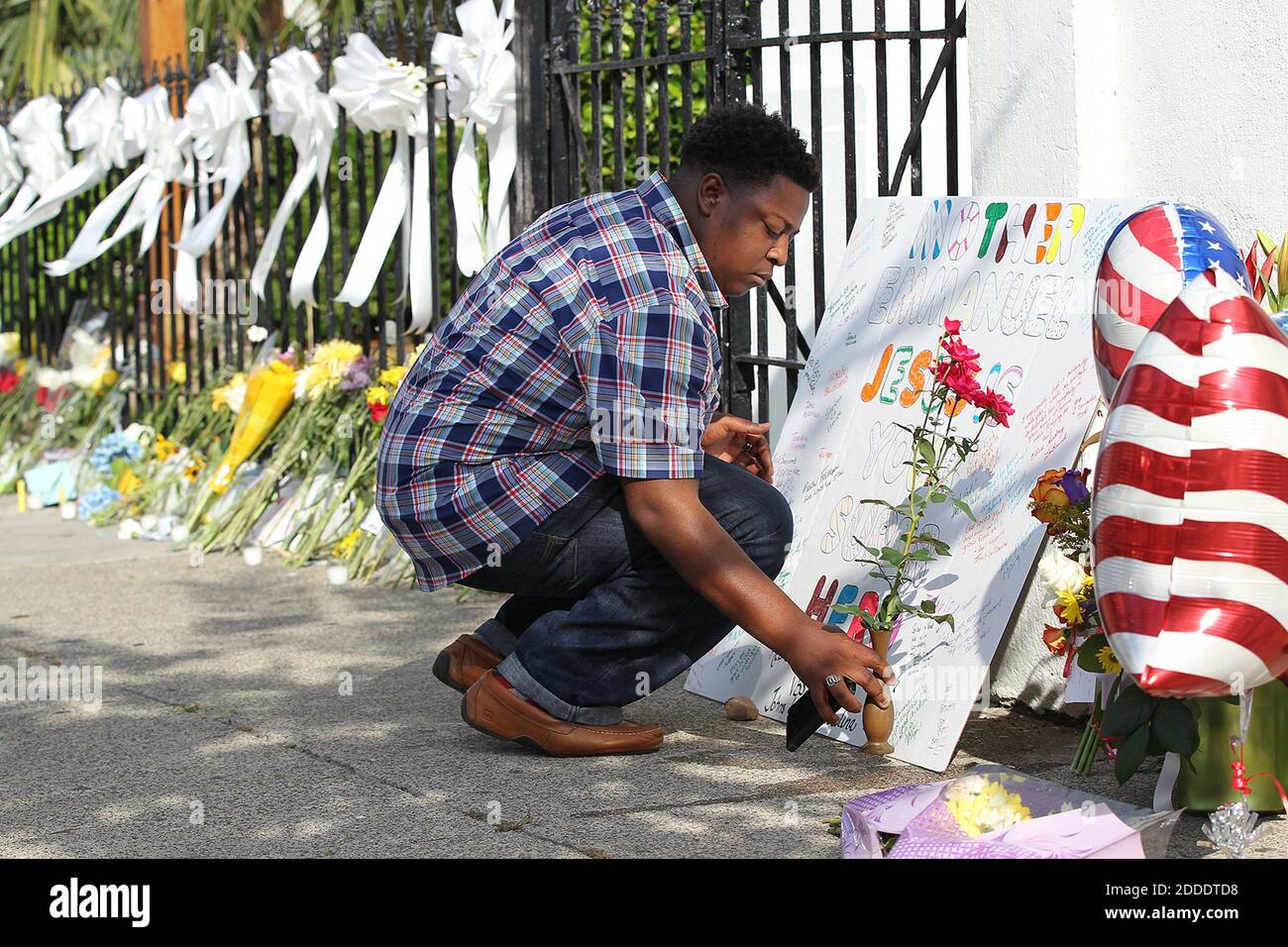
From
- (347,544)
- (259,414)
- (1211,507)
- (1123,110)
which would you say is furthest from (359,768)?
(259,414)

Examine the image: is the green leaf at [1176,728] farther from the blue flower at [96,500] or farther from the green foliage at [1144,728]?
the blue flower at [96,500]

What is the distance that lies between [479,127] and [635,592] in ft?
10.7

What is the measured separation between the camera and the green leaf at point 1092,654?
3.11 meters

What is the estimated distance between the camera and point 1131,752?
296cm

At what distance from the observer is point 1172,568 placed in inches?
102

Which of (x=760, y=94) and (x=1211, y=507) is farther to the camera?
(x=760, y=94)

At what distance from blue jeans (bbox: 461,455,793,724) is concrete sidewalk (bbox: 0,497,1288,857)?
167 mm

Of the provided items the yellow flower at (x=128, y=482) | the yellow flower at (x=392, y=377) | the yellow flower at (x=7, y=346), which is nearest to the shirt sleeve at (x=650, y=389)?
the yellow flower at (x=392, y=377)

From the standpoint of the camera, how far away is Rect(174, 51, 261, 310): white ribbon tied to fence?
23.9 ft

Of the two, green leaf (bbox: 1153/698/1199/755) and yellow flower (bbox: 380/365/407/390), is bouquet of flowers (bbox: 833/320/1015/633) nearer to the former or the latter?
green leaf (bbox: 1153/698/1199/755)

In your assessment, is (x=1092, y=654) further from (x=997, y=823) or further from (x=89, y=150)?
(x=89, y=150)

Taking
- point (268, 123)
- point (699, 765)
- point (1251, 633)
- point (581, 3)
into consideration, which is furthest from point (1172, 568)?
point (268, 123)

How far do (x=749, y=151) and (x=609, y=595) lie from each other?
100cm

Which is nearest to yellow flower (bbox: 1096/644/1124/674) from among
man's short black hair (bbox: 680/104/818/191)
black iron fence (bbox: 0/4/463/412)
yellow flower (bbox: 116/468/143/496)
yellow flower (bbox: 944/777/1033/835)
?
yellow flower (bbox: 944/777/1033/835)
